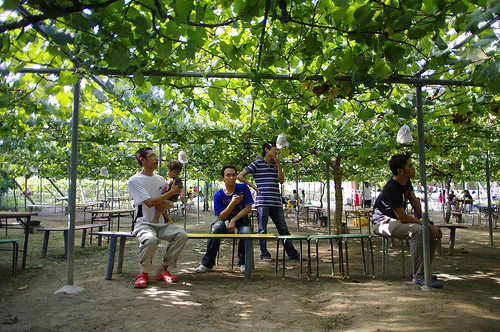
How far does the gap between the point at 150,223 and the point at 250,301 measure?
1.34 m

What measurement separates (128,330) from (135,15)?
2110 millimetres

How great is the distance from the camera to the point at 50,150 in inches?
317

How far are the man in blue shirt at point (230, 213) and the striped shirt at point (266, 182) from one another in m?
0.45

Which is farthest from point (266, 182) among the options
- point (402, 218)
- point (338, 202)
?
point (338, 202)

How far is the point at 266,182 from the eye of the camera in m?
4.72

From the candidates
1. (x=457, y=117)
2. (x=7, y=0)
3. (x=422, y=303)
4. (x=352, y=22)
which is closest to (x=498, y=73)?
(x=352, y=22)

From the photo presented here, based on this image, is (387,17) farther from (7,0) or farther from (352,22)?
(7,0)

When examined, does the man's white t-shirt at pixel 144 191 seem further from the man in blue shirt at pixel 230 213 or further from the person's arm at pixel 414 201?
the person's arm at pixel 414 201

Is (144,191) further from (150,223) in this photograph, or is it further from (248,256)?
(248,256)

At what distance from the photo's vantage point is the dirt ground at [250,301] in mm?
2441

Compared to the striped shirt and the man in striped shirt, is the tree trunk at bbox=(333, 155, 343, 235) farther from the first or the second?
the striped shirt

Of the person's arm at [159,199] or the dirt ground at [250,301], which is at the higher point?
the person's arm at [159,199]

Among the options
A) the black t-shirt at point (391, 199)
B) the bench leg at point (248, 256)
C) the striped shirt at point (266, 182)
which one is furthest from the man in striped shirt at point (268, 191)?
the black t-shirt at point (391, 199)

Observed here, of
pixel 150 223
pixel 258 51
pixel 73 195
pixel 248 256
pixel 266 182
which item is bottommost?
pixel 248 256
